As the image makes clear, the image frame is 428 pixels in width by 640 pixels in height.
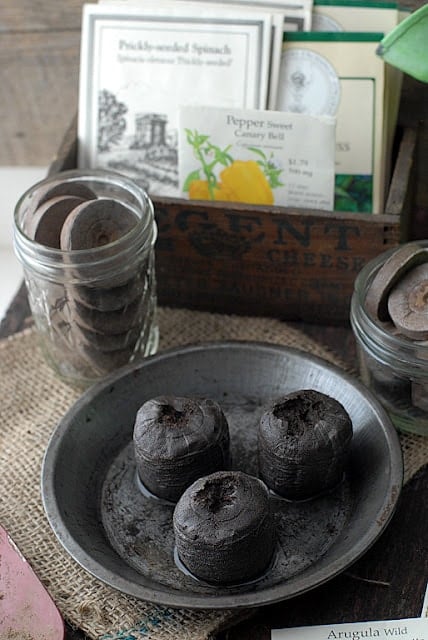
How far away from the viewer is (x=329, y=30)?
969 mm

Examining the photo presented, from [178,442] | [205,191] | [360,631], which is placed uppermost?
[205,191]

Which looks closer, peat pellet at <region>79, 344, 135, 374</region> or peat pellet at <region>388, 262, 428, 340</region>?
peat pellet at <region>388, 262, 428, 340</region>

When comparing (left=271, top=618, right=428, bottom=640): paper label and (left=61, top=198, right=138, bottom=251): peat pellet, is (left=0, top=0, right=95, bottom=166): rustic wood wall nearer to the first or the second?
(left=61, top=198, right=138, bottom=251): peat pellet

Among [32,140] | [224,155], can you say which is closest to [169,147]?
[224,155]

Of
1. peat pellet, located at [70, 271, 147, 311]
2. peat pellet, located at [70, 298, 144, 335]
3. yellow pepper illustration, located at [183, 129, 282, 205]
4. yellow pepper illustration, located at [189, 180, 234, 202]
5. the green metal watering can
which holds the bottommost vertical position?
peat pellet, located at [70, 298, 144, 335]

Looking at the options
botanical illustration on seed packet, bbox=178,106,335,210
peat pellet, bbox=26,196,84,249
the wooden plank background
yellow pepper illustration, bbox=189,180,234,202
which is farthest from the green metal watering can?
the wooden plank background

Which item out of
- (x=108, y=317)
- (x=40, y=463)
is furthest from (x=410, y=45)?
(x=40, y=463)

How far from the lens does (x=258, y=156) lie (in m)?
0.93

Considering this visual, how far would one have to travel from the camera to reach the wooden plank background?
114 cm

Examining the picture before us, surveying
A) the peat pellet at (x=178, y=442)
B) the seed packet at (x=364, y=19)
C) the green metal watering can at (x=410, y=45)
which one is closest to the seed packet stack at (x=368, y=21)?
A: the seed packet at (x=364, y=19)

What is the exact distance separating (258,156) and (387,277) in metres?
0.21

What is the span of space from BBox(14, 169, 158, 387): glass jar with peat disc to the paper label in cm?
31

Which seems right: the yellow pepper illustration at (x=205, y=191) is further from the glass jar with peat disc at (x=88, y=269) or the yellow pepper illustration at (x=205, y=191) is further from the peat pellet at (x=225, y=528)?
the peat pellet at (x=225, y=528)

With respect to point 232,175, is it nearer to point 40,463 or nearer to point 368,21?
point 368,21
